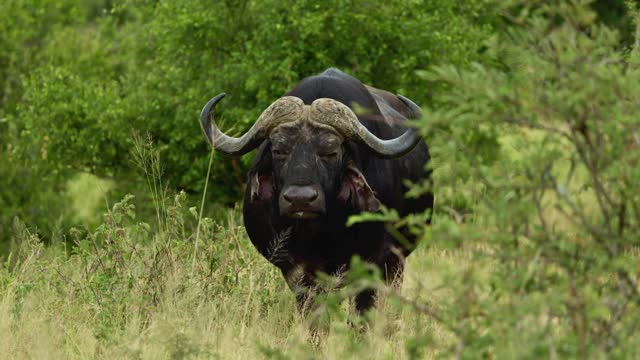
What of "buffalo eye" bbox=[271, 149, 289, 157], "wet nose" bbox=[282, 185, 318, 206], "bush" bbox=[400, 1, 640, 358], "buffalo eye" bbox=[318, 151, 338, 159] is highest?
"bush" bbox=[400, 1, 640, 358]

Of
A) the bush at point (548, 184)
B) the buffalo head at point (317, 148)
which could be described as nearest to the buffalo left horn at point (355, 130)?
the buffalo head at point (317, 148)

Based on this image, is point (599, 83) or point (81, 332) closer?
point (599, 83)

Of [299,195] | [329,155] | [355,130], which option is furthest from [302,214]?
[355,130]

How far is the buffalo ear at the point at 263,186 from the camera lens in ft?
27.6

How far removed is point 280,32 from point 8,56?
21.0 ft

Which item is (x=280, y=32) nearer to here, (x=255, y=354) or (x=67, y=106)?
(x=67, y=106)

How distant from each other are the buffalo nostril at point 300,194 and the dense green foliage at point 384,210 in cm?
65

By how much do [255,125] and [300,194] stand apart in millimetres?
995

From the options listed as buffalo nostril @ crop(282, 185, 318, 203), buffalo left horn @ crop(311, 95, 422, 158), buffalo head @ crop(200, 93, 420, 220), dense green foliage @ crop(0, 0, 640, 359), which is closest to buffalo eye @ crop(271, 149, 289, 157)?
buffalo head @ crop(200, 93, 420, 220)

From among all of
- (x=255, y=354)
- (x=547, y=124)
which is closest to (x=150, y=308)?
(x=255, y=354)

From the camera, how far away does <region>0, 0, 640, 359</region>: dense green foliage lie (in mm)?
4562

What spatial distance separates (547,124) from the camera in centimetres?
488

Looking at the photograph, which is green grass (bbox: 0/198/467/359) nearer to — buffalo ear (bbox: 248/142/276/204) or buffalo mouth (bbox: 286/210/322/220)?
buffalo ear (bbox: 248/142/276/204)

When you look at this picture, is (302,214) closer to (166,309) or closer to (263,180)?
(263,180)
